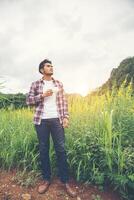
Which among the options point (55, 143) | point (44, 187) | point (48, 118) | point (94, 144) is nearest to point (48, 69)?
point (48, 118)

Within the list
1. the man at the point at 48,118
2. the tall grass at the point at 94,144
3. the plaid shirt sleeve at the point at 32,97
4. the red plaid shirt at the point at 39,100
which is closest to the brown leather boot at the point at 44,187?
the man at the point at 48,118

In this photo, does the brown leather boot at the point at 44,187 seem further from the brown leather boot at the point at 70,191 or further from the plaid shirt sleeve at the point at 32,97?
the plaid shirt sleeve at the point at 32,97

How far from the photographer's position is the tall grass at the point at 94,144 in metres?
5.61

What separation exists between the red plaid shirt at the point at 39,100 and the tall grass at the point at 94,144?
548 mm

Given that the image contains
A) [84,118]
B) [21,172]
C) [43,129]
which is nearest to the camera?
[43,129]

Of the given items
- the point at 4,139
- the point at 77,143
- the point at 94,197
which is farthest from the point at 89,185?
the point at 4,139

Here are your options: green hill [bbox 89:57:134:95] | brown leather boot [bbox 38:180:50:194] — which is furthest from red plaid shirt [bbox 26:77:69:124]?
green hill [bbox 89:57:134:95]

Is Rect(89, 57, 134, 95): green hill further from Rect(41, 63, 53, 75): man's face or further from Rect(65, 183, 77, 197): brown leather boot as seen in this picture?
Rect(65, 183, 77, 197): brown leather boot

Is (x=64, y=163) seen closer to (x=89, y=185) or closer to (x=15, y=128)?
(x=89, y=185)

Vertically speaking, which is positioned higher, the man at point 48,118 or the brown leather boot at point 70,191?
the man at point 48,118

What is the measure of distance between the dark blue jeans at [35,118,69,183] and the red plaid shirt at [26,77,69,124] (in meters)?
0.11

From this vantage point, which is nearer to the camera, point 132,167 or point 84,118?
point 132,167

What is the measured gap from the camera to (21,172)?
6.22 meters

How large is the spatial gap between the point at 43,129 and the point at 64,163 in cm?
57
